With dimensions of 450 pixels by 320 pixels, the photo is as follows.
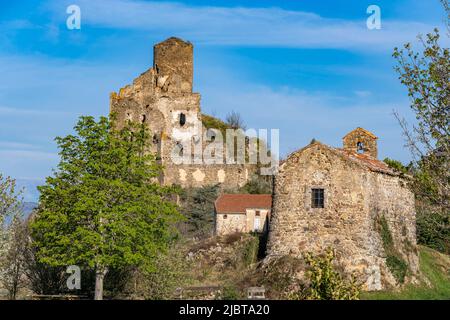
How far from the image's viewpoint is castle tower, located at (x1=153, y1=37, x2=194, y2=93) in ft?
234

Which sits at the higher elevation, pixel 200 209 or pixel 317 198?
pixel 200 209

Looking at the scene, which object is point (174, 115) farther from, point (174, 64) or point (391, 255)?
point (391, 255)

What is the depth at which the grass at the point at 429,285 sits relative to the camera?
1093 inches

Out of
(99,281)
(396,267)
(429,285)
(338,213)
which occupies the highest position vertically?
(338,213)

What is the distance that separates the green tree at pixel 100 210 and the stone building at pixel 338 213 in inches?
189

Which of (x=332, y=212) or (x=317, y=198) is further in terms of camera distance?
(x=317, y=198)

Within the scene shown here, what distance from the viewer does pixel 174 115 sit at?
223 ft

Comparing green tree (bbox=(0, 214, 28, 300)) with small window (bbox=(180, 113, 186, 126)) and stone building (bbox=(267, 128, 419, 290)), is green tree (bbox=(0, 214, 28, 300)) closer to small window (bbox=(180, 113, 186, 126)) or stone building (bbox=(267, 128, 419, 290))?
stone building (bbox=(267, 128, 419, 290))

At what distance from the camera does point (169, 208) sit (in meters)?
28.6

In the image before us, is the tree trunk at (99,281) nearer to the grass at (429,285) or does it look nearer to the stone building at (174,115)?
the grass at (429,285)

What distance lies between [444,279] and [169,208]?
47.2 ft

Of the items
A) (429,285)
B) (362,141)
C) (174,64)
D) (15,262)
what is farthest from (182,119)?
(429,285)

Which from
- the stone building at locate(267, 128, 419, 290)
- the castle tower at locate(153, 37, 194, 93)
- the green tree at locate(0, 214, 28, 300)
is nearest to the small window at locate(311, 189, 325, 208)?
the stone building at locate(267, 128, 419, 290)

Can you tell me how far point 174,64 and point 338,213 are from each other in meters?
46.6
